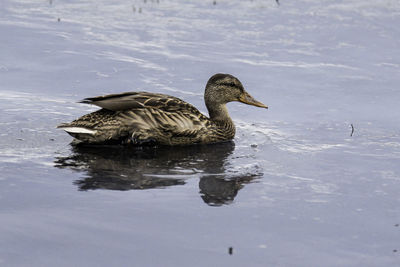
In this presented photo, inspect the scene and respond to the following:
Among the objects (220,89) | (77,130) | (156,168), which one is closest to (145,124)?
(77,130)

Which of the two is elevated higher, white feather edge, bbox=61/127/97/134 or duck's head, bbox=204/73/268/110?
duck's head, bbox=204/73/268/110

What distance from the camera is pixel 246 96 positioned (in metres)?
10.8

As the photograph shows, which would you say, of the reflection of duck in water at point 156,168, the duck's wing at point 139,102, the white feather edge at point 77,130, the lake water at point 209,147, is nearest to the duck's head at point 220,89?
the lake water at point 209,147

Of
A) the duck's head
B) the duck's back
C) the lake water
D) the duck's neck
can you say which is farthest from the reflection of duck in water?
the duck's head

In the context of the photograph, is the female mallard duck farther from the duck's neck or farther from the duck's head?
the duck's head

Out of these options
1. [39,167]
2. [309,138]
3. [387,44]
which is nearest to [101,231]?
[39,167]

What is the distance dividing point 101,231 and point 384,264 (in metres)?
2.32

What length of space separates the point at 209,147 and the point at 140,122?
95 centimetres

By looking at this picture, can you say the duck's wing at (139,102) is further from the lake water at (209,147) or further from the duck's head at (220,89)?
the duck's head at (220,89)

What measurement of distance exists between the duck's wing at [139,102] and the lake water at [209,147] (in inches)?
21.6

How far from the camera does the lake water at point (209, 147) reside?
6.45m

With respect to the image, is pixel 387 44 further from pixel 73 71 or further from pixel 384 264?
pixel 384 264

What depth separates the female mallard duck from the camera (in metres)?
9.45

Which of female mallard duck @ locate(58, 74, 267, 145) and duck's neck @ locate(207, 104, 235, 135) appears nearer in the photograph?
female mallard duck @ locate(58, 74, 267, 145)
